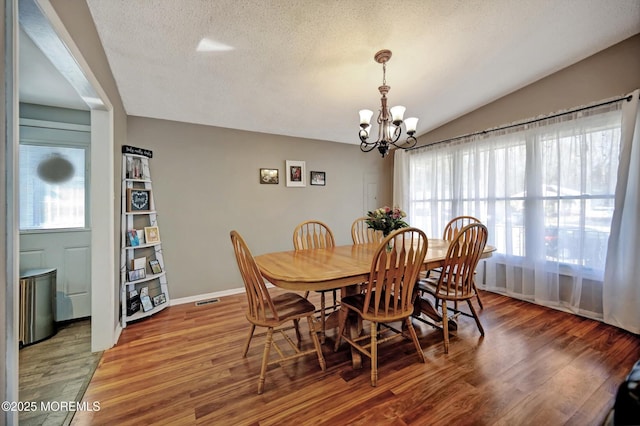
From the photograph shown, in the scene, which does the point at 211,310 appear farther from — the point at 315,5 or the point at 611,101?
the point at 611,101

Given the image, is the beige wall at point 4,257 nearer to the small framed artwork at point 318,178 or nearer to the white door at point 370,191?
the small framed artwork at point 318,178

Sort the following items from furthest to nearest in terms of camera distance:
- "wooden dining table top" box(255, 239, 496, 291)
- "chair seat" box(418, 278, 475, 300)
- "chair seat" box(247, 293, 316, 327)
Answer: "chair seat" box(418, 278, 475, 300)
"chair seat" box(247, 293, 316, 327)
"wooden dining table top" box(255, 239, 496, 291)

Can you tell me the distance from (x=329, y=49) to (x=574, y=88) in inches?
103

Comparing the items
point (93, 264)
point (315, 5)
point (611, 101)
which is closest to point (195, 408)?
point (93, 264)

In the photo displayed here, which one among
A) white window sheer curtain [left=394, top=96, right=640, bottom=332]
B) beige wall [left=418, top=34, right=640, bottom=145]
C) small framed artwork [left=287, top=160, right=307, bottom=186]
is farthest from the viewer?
small framed artwork [left=287, top=160, right=307, bottom=186]

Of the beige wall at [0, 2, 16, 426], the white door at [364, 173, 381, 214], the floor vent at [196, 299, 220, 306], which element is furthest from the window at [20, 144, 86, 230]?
the white door at [364, 173, 381, 214]

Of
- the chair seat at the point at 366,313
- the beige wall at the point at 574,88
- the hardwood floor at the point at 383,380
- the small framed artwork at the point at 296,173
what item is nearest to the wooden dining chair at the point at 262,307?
the hardwood floor at the point at 383,380

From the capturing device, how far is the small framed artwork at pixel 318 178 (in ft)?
12.9

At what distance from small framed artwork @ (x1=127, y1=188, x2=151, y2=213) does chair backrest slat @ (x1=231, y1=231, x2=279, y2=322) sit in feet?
5.14

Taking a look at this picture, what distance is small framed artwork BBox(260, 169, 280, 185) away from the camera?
138 inches

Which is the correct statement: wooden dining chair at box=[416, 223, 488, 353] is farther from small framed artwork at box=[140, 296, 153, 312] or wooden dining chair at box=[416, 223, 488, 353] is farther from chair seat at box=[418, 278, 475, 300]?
small framed artwork at box=[140, 296, 153, 312]

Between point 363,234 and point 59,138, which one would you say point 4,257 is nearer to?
point 59,138

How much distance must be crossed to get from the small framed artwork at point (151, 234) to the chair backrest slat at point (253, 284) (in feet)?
5.21

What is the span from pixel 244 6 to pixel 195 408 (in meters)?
2.50
